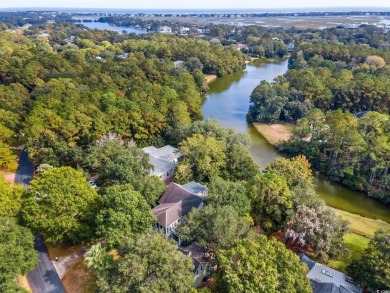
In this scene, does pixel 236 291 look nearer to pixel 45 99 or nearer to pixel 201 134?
pixel 201 134

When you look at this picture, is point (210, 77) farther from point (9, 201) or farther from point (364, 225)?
point (9, 201)

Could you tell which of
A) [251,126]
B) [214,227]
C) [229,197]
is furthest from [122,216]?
[251,126]

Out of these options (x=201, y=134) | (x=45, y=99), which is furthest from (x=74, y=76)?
(x=201, y=134)

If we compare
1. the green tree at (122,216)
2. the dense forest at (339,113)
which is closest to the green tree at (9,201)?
the green tree at (122,216)

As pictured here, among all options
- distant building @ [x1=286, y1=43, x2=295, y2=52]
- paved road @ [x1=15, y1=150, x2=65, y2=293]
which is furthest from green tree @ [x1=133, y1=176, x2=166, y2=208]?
distant building @ [x1=286, y1=43, x2=295, y2=52]

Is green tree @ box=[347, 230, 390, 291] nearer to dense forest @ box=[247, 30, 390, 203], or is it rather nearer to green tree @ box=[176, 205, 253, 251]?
green tree @ box=[176, 205, 253, 251]

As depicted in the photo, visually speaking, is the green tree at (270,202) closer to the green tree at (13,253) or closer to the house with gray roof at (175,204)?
the house with gray roof at (175,204)

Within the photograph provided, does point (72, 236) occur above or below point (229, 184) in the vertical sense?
below
